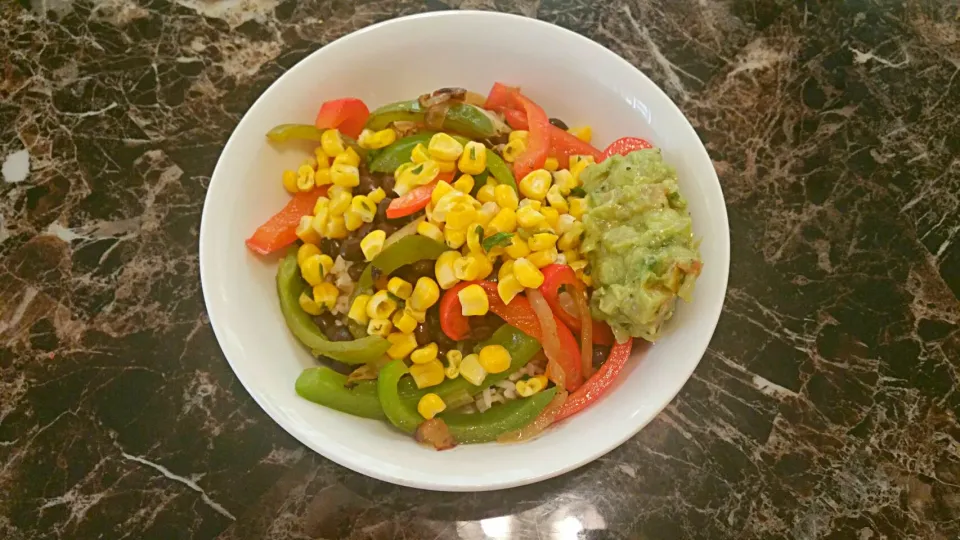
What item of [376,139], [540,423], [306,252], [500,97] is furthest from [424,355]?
[500,97]

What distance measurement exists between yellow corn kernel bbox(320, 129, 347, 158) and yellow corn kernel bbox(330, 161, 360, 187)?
6 cm

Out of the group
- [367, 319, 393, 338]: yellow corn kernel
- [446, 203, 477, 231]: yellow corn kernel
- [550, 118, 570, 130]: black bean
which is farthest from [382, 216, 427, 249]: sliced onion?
[550, 118, 570, 130]: black bean

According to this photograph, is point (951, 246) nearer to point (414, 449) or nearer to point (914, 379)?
point (914, 379)

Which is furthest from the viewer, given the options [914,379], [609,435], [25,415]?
[914,379]

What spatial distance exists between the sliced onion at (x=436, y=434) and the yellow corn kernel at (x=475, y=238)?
0.49 metres

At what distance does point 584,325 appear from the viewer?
6.31 feet

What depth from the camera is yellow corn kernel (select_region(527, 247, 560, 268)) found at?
6.16ft

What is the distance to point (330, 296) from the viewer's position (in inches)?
78.1

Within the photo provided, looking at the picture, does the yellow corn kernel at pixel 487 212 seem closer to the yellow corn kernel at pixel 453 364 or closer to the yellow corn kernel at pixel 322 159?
the yellow corn kernel at pixel 453 364

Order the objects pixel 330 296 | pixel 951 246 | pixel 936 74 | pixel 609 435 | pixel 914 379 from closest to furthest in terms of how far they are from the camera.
A: pixel 609 435
pixel 330 296
pixel 914 379
pixel 951 246
pixel 936 74

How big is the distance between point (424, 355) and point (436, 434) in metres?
0.22

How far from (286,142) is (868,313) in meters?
2.08

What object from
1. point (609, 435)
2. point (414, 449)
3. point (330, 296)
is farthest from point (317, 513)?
point (609, 435)

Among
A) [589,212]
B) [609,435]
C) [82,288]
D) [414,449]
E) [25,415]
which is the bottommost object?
[25,415]
